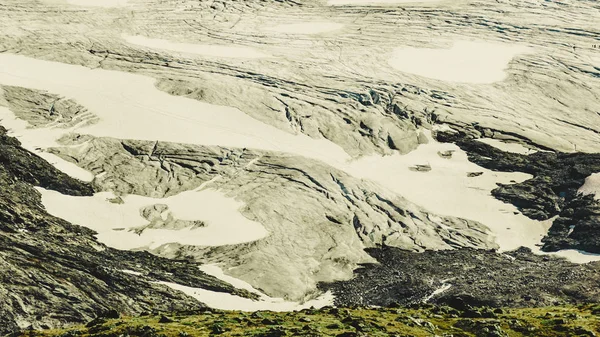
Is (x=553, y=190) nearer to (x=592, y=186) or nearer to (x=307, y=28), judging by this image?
(x=592, y=186)

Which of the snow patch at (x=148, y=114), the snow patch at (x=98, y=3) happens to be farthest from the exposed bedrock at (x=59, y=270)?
the snow patch at (x=98, y=3)

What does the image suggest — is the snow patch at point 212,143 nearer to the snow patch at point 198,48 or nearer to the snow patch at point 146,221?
the snow patch at point 146,221

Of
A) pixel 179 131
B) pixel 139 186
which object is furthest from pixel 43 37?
pixel 139 186

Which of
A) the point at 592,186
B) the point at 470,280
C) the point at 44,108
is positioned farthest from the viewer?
the point at 44,108

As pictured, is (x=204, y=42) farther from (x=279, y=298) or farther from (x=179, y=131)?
(x=279, y=298)

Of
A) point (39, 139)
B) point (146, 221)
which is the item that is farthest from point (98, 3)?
point (146, 221)

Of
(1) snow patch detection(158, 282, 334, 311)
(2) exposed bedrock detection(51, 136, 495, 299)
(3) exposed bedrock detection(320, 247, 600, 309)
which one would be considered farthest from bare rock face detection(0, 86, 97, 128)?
(3) exposed bedrock detection(320, 247, 600, 309)

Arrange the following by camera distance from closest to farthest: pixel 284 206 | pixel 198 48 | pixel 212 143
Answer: pixel 284 206, pixel 212 143, pixel 198 48
